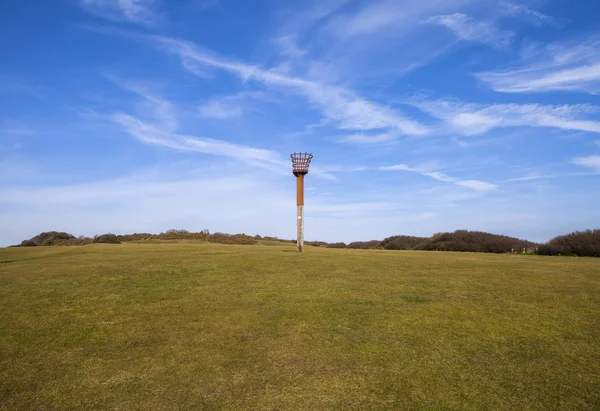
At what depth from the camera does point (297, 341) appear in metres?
8.59

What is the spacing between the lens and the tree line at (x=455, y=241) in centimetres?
2959

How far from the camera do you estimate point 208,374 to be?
712 centimetres

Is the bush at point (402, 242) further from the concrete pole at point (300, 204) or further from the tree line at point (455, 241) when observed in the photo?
the concrete pole at point (300, 204)

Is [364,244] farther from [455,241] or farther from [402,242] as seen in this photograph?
[455,241]

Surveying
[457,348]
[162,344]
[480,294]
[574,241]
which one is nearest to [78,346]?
[162,344]

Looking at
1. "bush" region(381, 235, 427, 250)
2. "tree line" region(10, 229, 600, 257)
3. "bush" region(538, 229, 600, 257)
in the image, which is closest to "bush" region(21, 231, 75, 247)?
"tree line" region(10, 229, 600, 257)

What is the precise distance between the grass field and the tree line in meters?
16.4

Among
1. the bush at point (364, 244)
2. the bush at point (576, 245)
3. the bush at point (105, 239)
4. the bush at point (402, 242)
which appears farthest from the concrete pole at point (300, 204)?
the bush at point (364, 244)

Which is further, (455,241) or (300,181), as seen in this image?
(455,241)

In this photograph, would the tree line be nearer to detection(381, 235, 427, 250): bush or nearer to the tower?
detection(381, 235, 427, 250): bush

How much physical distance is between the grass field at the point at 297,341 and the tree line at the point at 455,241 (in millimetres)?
16356

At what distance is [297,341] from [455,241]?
112ft

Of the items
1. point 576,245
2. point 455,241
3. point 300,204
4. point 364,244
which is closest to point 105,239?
point 300,204

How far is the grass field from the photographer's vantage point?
6.39 metres
